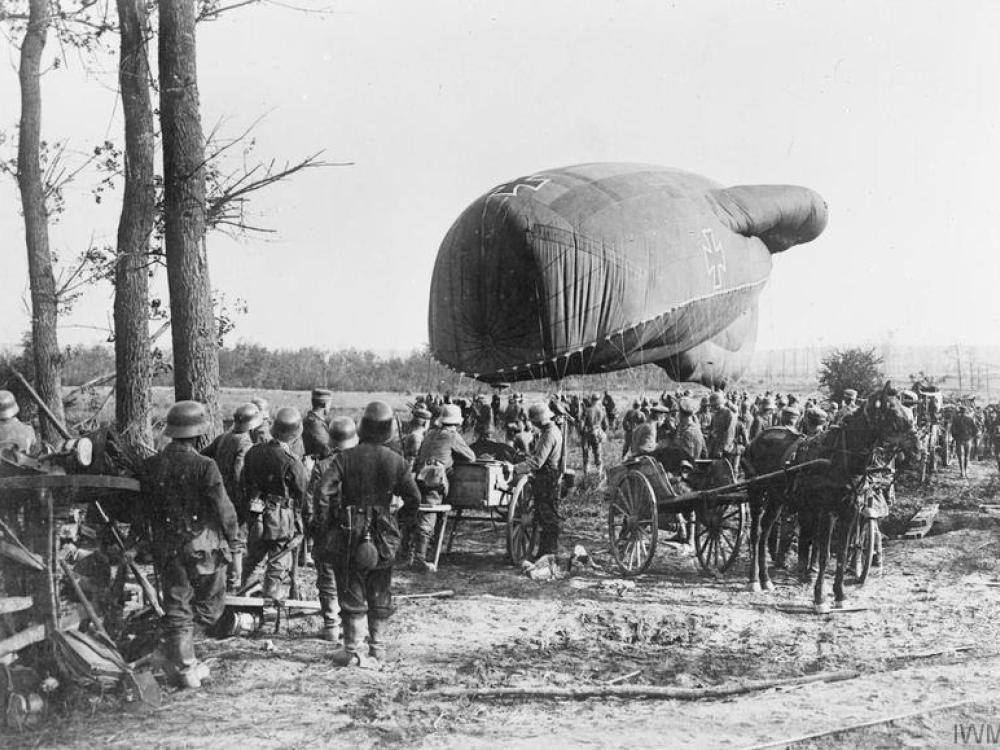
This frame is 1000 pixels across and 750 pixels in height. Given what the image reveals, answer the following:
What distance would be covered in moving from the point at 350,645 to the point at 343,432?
1.68 m

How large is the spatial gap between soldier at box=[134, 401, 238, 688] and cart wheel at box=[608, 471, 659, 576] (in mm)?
5001

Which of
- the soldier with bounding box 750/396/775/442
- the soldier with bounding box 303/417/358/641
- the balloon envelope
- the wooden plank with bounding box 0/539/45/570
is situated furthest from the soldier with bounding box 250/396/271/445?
the soldier with bounding box 750/396/775/442

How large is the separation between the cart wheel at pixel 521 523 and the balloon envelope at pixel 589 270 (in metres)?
4.12

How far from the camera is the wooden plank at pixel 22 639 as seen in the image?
4.87 m

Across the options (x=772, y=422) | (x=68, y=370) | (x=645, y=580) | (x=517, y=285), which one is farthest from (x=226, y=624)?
(x=68, y=370)

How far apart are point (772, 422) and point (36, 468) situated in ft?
57.6

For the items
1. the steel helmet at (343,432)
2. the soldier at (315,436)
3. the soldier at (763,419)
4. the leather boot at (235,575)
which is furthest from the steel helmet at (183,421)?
the soldier at (763,419)

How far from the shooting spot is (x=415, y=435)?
12.6m

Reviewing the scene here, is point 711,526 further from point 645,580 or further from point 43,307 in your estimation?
point 43,307

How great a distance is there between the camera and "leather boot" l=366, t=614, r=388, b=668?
6.54m

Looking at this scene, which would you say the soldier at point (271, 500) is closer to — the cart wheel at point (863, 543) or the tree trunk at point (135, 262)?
the tree trunk at point (135, 262)

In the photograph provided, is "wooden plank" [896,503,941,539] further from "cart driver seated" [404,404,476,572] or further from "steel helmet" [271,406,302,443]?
"steel helmet" [271,406,302,443]

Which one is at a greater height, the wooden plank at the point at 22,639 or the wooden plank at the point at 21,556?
the wooden plank at the point at 21,556

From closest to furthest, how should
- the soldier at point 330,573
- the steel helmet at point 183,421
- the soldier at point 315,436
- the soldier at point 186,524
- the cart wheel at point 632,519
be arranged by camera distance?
1. the soldier at point 186,524
2. the steel helmet at point 183,421
3. the soldier at point 330,573
4. the cart wheel at point 632,519
5. the soldier at point 315,436
